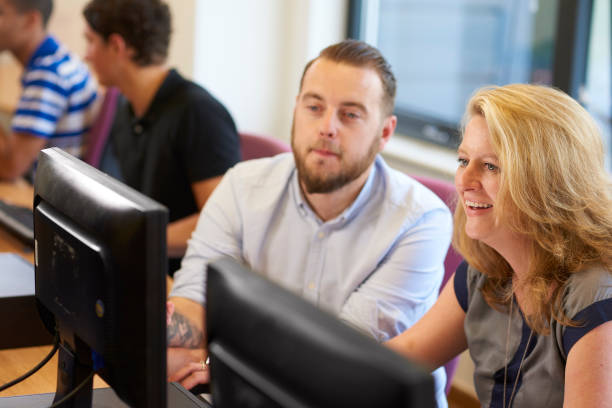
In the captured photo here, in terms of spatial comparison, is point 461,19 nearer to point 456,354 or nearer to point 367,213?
point 367,213

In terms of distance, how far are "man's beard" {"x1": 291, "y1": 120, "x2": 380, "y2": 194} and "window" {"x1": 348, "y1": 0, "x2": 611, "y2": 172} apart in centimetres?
104

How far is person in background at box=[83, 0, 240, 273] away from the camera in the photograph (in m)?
2.36

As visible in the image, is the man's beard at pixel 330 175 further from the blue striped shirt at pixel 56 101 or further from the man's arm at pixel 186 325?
the blue striped shirt at pixel 56 101

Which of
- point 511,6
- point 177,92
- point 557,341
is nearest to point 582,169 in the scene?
point 557,341

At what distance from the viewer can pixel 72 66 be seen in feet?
9.73

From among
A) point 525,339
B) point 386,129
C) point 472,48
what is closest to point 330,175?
point 386,129

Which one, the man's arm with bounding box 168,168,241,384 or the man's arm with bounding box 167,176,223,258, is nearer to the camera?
the man's arm with bounding box 168,168,241,384

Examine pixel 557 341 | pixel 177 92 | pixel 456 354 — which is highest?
pixel 177 92

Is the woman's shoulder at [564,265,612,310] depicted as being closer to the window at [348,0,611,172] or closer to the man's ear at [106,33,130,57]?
the window at [348,0,611,172]

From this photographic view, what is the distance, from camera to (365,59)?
182 centimetres

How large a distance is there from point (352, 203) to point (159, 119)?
846mm

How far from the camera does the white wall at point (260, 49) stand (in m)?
3.12

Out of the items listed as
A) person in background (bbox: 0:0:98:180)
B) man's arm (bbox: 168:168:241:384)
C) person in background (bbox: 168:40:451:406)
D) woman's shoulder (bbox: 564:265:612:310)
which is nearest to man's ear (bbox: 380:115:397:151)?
person in background (bbox: 168:40:451:406)

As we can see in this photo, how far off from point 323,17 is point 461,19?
20.4 inches
